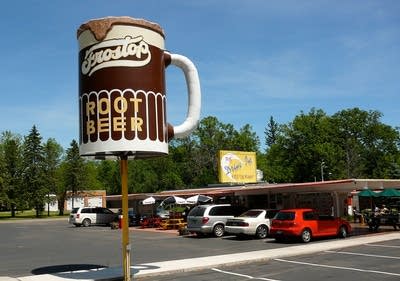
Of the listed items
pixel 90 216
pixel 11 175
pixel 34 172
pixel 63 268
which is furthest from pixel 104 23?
pixel 11 175

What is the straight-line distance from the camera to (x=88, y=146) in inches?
533

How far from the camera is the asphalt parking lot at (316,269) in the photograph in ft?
46.6

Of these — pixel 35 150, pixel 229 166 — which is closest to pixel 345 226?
pixel 229 166

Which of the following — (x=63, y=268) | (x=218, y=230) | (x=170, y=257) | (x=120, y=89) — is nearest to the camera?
(x=120, y=89)

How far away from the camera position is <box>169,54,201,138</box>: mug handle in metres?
14.6

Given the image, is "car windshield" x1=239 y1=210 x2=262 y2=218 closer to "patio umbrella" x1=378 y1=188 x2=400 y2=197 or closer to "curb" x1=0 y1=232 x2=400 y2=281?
"curb" x1=0 y1=232 x2=400 y2=281

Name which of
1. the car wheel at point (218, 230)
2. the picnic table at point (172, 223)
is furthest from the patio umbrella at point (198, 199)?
the car wheel at point (218, 230)

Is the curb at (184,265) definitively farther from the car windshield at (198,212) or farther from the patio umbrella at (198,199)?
the patio umbrella at (198,199)

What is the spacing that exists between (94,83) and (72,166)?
6797 centimetres

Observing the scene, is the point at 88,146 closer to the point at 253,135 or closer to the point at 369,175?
the point at 253,135

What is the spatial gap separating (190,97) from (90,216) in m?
33.4

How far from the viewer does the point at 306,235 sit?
2406cm

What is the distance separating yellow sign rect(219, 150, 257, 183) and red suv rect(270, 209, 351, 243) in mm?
23150

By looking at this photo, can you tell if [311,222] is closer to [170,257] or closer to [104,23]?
[170,257]
